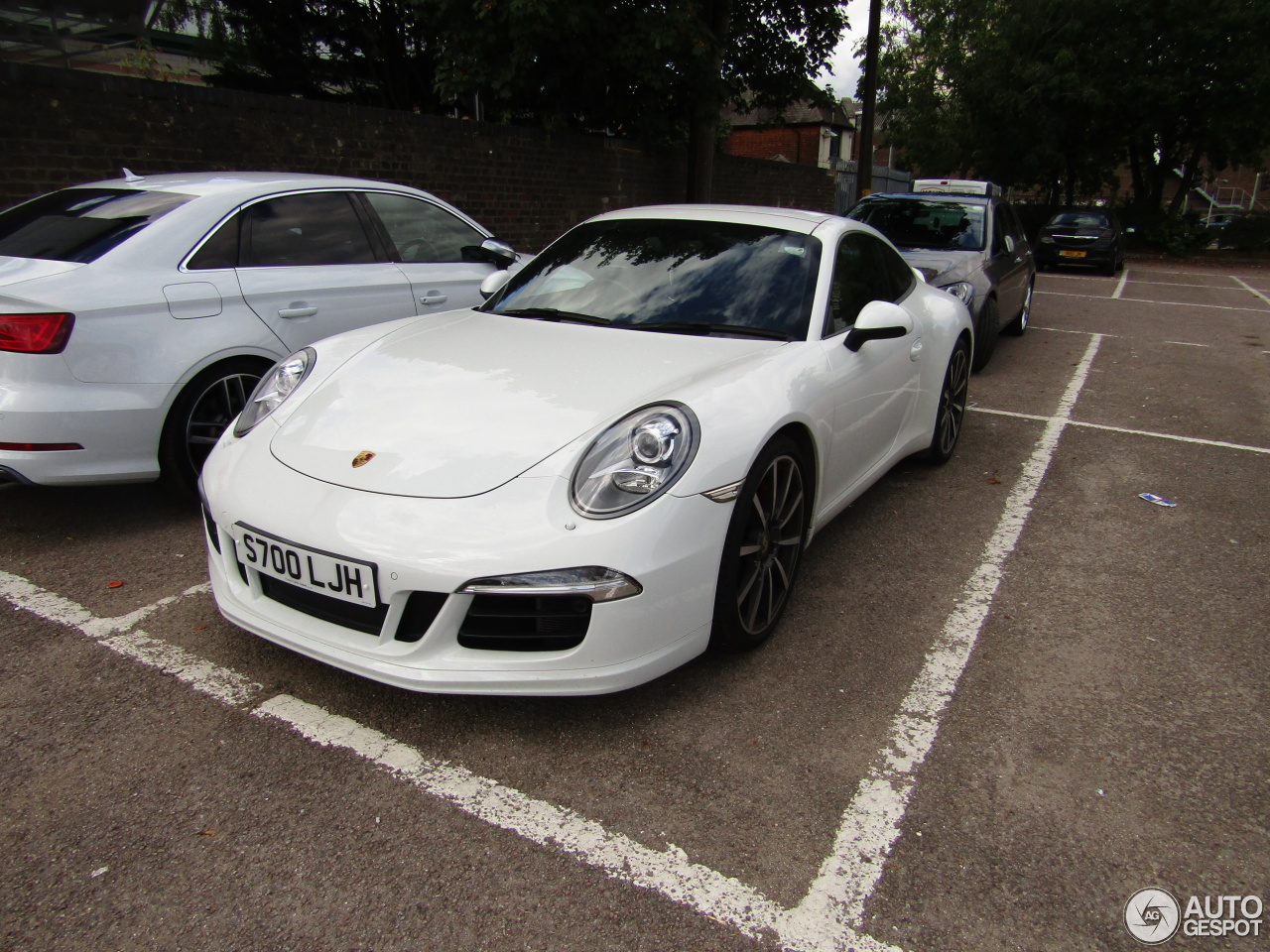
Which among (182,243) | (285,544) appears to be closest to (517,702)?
(285,544)

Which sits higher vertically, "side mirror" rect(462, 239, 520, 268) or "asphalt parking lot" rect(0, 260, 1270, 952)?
"side mirror" rect(462, 239, 520, 268)

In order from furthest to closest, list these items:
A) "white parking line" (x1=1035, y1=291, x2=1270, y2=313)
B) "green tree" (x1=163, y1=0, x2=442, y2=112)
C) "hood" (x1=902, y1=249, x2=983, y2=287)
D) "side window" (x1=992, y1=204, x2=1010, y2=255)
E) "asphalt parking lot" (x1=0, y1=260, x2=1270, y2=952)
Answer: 1. "white parking line" (x1=1035, y1=291, x2=1270, y2=313)
2. "green tree" (x1=163, y1=0, x2=442, y2=112)
3. "side window" (x1=992, y1=204, x2=1010, y2=255)
4. "hood" (x1=902, y1=249, x2=983, y2=287)
5. "asphalt parking lot" (x1=0, y1=260, x2=1270, y2=952)

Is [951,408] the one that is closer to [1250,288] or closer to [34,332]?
[34,332]

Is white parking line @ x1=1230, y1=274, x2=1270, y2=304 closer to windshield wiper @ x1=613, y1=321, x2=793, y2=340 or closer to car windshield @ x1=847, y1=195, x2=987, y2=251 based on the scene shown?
car windshield @ x1=847, y1=195, x2=987, y2=251

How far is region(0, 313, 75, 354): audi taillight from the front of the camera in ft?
11.3

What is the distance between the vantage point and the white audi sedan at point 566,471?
234 cm

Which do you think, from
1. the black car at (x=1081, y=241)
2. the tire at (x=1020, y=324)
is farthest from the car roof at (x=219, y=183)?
the black car at (x=1081, y=241)

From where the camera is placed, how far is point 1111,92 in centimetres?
2578

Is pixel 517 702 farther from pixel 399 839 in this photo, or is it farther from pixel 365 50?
pixel 365 50

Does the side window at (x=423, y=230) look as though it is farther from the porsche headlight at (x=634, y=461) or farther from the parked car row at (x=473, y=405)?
the porsche headlight at (x=634, y=461)

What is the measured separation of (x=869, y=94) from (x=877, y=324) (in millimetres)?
17934

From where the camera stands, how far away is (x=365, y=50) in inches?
551

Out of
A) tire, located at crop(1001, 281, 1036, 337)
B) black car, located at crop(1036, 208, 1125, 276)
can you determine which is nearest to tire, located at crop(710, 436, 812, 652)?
tire, located at crop(1001, 281, 1036, 337)

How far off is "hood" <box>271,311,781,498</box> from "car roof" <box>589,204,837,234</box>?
0.83 metres
